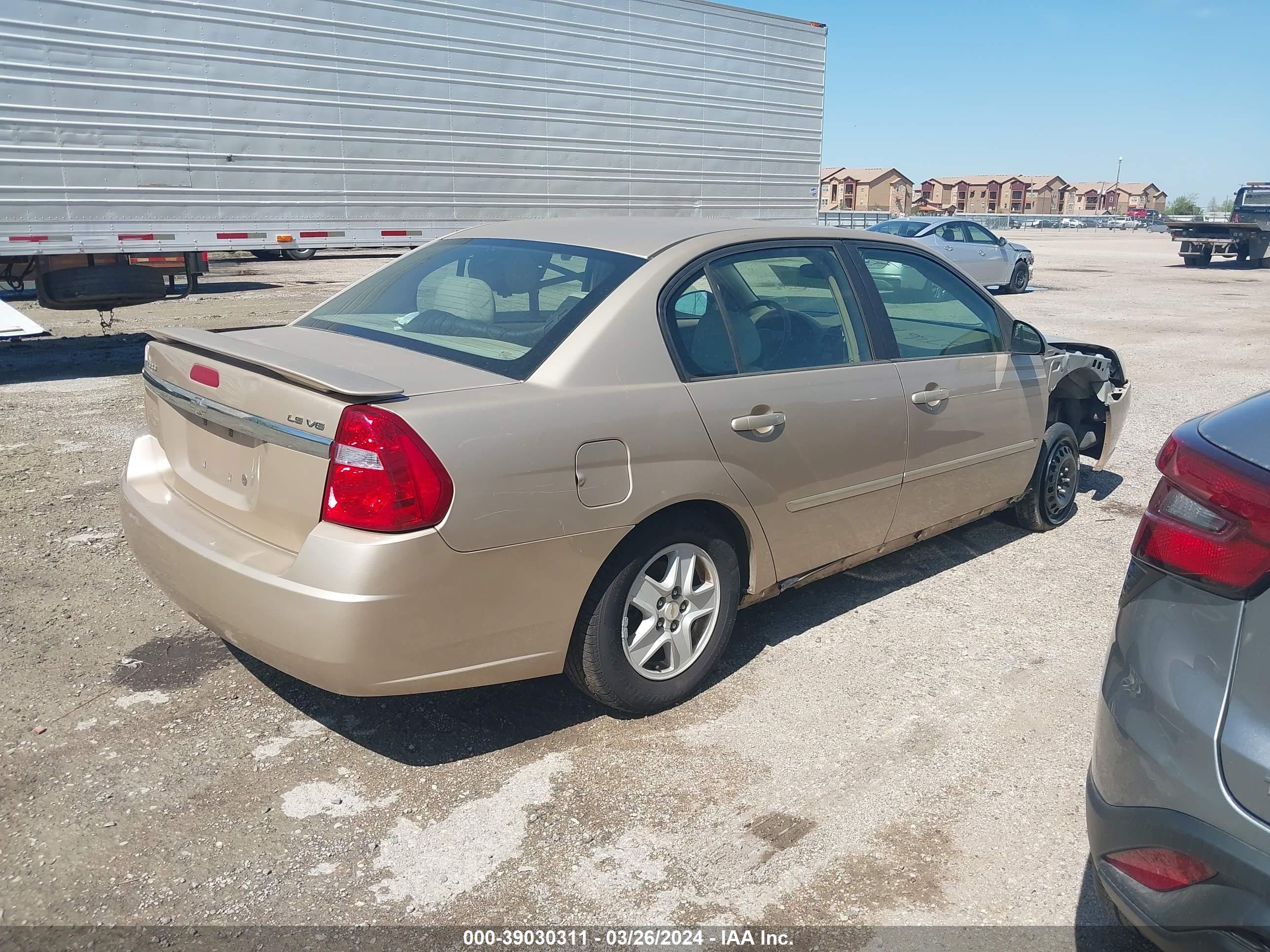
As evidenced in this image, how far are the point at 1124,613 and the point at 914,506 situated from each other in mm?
2212


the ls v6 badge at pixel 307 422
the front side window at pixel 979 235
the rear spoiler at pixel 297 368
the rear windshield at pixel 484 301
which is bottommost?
the ls v6 badge at pixel 307 422

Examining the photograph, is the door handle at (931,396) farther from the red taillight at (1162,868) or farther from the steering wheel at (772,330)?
the red taillight at (1162,868)

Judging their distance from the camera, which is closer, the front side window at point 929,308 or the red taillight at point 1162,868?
the red taillight at point 1162,868

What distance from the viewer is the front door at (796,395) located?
3.52 meters

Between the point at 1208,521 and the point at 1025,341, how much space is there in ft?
10.4

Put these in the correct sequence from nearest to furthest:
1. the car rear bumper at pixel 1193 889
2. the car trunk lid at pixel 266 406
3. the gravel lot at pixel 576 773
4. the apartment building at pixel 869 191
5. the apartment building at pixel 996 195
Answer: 1. the car rear bumper at pixel 1193 889
2. the gravel lot at pixel 576 773
3. the car trunk lid at pixel 266 406
4. the apartment building at pixel 869 191
5. the apartment building at pixel 996 195

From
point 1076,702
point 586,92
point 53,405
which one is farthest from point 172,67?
point 1076,702

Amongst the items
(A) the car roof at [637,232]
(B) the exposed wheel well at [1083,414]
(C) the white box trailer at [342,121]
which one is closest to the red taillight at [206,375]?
(A) the car roof at [637,232]

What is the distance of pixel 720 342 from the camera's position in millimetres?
3602

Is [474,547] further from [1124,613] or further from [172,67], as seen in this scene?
[172,67]

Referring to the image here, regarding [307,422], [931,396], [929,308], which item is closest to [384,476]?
[307,422]

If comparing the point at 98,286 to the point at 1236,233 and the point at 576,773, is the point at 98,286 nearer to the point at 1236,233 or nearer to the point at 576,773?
the point at 576,773

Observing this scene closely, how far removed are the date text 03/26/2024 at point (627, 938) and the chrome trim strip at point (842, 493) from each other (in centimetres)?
162

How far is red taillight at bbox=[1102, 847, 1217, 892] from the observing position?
1830 millimetres
